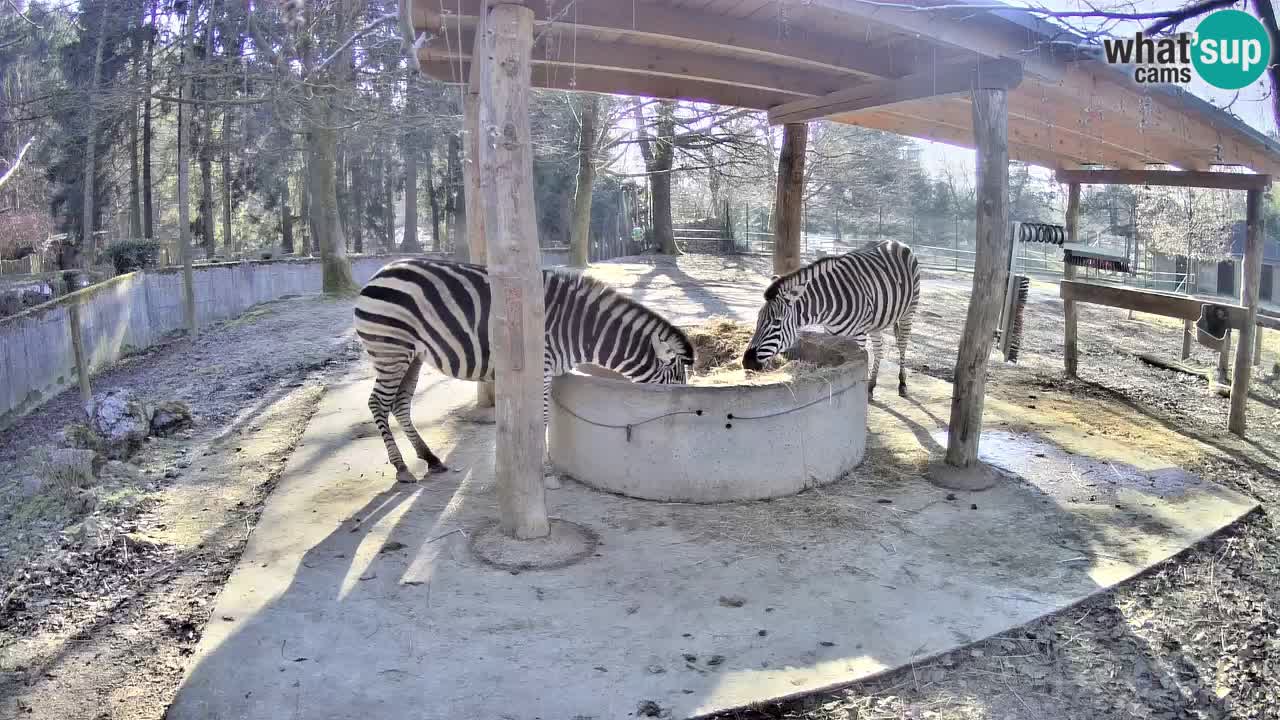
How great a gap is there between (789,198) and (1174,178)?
12.1 ft

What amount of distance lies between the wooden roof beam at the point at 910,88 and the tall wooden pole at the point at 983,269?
12cm

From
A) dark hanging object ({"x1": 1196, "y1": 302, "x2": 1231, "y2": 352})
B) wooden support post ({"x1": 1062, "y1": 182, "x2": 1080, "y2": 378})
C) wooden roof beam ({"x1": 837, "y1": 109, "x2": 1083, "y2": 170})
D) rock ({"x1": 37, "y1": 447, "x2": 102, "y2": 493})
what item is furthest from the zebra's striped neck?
wooden support post ({"x1": 1062, "y1": 182, "x2": 1080, "y2": 378})

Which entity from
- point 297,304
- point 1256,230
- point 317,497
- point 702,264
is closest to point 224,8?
point 297,304

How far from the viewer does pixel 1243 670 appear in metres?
3.55

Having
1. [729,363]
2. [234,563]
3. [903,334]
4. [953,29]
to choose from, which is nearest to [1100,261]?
[903,334]

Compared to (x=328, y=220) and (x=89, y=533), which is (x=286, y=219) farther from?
(x=89, y=533)

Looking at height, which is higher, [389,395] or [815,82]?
[815,82]

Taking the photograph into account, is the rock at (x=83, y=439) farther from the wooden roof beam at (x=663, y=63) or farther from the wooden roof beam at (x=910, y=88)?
the wooden roof beam at (x=910, y=88)

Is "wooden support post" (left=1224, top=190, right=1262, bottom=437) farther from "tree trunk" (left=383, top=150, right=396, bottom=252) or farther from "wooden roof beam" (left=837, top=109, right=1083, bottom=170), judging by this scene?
"tree trunk" (left=383, top=150, right=396, bottom=252)

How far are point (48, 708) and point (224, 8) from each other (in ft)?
41.2

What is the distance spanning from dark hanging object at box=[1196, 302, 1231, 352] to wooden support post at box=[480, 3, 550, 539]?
6.75m

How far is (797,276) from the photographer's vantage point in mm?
7062

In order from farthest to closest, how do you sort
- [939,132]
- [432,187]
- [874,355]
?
[432,187], [939,132], [874,355]

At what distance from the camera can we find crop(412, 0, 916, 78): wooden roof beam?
487cm
